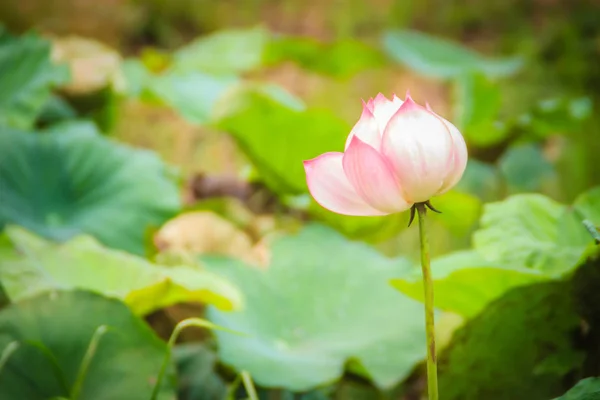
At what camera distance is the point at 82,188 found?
3.33 ft

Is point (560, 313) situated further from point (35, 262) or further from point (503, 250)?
point (35, 262)

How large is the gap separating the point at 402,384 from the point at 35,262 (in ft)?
1.60

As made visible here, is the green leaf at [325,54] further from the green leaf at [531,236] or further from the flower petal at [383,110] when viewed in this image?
the flower petal at [383,110]

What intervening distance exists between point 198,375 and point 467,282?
1.18 feet

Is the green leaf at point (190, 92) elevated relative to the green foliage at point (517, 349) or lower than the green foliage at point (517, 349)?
lower

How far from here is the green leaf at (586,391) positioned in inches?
15.1

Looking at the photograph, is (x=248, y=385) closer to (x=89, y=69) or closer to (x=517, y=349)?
(x=517, y=349)

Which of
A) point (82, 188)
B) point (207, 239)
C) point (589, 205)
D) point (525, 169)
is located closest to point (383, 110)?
point (589, 205)

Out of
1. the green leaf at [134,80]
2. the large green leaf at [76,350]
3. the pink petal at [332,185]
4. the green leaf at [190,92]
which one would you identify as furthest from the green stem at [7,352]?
the green leaf at [134,80]

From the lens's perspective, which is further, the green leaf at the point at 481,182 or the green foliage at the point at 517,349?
the green leaf at the point at 481,182

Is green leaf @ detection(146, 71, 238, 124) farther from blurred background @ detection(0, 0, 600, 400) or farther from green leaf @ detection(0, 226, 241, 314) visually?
green leaf @ detection(0, 226, 241, 314)

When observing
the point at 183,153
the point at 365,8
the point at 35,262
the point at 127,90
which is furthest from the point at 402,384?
the point at 365,8

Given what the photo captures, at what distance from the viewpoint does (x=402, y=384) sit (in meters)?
0.79

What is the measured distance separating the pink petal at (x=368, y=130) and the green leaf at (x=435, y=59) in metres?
1.63
